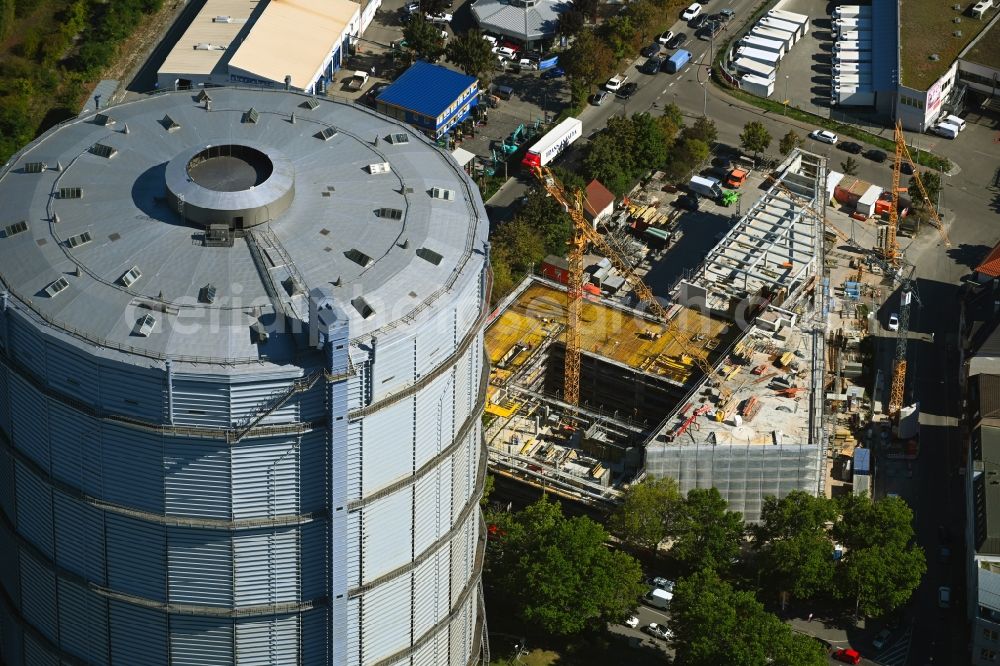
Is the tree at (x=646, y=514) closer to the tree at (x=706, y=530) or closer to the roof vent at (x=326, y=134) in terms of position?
the tree at (x=706, y=530)

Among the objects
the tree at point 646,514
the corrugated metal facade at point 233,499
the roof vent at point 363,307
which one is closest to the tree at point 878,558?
the tree at point 646,514

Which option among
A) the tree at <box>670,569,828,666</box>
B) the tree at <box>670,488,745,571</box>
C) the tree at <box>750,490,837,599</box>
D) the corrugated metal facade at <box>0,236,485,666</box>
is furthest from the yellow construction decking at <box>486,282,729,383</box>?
the corrugated metal facade at <box>0,236,485,666</box>

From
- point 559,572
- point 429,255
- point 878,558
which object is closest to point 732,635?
point 559,572

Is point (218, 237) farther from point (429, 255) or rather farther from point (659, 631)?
point (659, 631)

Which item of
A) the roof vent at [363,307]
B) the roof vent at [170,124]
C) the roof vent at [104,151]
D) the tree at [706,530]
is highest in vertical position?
the roof vent at [170,124]

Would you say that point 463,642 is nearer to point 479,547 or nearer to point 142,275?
point 479,547

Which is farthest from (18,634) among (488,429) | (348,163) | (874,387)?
(874,387)
